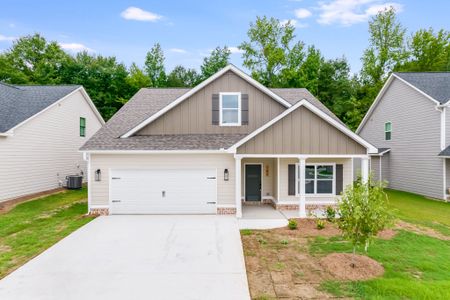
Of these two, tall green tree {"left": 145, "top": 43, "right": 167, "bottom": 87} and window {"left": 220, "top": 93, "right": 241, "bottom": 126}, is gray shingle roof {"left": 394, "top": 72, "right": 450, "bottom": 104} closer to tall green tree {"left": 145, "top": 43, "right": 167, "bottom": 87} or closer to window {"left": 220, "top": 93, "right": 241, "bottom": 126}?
window {"left": 220, "top": 93, "right": 241, "bottom": 126}

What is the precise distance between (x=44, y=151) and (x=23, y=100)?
11.9 feet

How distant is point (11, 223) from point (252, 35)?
98.8 ft

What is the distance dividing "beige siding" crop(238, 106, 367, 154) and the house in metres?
8.21

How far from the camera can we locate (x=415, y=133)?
17625mm

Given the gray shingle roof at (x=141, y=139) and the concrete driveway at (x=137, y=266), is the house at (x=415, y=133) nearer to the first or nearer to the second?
the gray shingle roof at (x=141, y=139)

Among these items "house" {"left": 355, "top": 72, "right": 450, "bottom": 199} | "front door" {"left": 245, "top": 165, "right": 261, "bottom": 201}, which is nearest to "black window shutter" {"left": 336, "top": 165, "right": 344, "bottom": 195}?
"front door" {"left": 245, "top": 165, "right": 261, "bottom": 201}

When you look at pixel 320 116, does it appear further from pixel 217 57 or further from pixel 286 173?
pixel 217 57

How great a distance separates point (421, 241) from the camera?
27.7ft

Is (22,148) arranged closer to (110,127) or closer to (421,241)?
(110,127)

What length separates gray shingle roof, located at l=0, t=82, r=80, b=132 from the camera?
49.5 ft

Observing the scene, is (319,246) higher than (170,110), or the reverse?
(170,110)

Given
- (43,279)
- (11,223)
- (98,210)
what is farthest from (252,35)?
(43,279)

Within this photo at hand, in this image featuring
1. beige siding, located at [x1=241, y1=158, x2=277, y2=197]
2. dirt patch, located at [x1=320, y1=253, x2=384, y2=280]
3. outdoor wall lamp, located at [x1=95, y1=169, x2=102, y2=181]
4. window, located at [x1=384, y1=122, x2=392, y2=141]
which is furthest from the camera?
window, located at [x1=384, y1=122, x2=392, y2=141]

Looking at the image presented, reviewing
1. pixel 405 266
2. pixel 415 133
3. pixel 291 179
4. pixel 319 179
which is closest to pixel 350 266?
pixel 405 266
